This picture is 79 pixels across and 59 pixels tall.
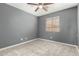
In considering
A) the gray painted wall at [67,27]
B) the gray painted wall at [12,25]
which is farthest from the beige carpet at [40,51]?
the gray painted wall at [67,27]

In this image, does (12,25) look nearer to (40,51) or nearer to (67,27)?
(40,51)

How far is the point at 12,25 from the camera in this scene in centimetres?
344

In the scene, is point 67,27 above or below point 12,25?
below

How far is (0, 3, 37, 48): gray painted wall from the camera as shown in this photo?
9.88ft

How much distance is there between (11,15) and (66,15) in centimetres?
330

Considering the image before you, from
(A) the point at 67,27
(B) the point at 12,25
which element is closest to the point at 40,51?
(B) the point at 12,25

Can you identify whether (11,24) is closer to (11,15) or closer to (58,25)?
(11,15)

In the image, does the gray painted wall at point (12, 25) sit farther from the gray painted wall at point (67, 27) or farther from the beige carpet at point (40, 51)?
the gray painted wall at point (67, 27)

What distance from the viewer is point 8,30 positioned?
10.6 feet

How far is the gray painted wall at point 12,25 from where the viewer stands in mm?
3012

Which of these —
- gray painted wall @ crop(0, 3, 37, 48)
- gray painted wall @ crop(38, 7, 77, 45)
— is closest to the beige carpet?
gray painted wall @ crop(0, 3, 37, 48)

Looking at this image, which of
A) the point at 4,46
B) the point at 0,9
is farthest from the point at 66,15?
the point at 4,46

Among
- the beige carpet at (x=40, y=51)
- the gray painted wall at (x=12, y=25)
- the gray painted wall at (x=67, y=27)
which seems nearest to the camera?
the beige carpet at (x=40, y=51)

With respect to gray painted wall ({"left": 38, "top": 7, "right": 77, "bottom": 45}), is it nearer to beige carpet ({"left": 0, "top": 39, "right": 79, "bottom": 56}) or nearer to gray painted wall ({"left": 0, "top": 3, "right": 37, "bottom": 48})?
beige carpet ({"left": 0, "top": 39, "right": 79, "bottom": 56})
